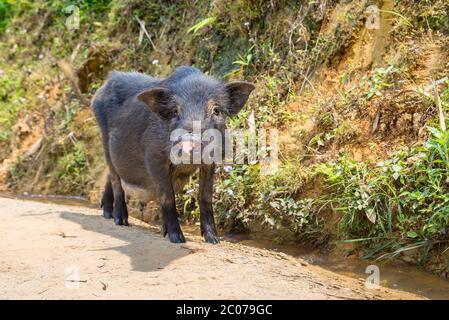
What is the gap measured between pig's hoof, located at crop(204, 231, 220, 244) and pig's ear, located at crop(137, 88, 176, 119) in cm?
100

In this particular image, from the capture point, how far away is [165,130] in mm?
5801

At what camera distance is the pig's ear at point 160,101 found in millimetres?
5707

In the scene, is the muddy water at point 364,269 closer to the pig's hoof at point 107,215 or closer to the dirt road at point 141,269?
the dirt road at point 141,269

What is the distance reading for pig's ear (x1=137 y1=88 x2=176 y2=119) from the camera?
5.71 metres

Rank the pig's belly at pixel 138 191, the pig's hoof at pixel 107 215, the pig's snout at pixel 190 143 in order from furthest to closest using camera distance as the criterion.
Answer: the pig's hoof at pixel 107 215
the pig's belly at pixel 138 191
the pig's snout at pixel 190 143

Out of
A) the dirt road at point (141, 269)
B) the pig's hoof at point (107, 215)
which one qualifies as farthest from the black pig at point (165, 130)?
the dirt road at point (141, 269)

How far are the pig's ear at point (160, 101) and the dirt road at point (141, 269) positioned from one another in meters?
1.02

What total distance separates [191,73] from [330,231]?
69.0 inches

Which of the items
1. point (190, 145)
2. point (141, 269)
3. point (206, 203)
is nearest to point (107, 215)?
point (206, 203)

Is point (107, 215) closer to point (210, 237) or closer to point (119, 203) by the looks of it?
point (119, 203)

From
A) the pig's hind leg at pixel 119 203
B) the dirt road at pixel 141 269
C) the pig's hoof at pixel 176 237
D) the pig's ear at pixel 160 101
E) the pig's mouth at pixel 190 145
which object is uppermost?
the pig's ear at pixel 160 101

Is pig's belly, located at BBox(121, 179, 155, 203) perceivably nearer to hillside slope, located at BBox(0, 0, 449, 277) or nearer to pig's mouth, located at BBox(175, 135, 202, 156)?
hillside slope, located at BBox(0, 0, 449, 277)

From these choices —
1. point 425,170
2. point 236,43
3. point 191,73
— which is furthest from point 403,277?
point 236,43

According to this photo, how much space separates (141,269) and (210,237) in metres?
1.23
